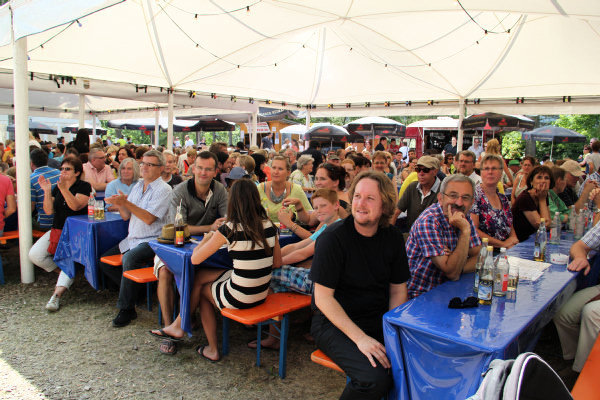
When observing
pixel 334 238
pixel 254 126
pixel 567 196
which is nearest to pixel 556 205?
pixel 567 196

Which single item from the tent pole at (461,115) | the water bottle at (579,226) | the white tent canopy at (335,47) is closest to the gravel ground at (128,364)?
the water bottle at (579,226)

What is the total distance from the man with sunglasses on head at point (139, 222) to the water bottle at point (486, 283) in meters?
2.90

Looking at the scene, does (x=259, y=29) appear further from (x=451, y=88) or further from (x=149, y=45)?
(x=451, y=88)

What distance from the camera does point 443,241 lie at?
2.76 metres

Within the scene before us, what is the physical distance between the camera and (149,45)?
32.4 ft

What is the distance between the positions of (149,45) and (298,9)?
3.77 metres

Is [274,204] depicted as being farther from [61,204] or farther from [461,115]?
[461,115]

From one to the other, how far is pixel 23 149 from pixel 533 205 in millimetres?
5553

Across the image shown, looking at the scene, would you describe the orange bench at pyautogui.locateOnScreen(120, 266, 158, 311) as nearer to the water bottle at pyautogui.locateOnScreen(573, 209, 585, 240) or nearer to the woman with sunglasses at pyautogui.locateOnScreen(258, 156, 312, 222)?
the woman with sunglasses at pyautogui.locateOnScreen(258, 156, 312, 222)

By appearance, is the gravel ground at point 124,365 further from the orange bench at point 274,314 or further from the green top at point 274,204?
the green top at point 274,204

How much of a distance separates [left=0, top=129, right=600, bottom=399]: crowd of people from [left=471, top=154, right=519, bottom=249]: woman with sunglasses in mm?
10

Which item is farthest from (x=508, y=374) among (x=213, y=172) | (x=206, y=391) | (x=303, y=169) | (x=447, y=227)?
(x=303, y=169)

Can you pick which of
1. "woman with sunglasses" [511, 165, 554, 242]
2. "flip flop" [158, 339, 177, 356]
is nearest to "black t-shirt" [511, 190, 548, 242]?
"woman with sunglasses" [511, 165, 554, 242]

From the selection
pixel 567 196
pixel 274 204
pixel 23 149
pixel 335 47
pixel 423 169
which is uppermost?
pixel 335 47
